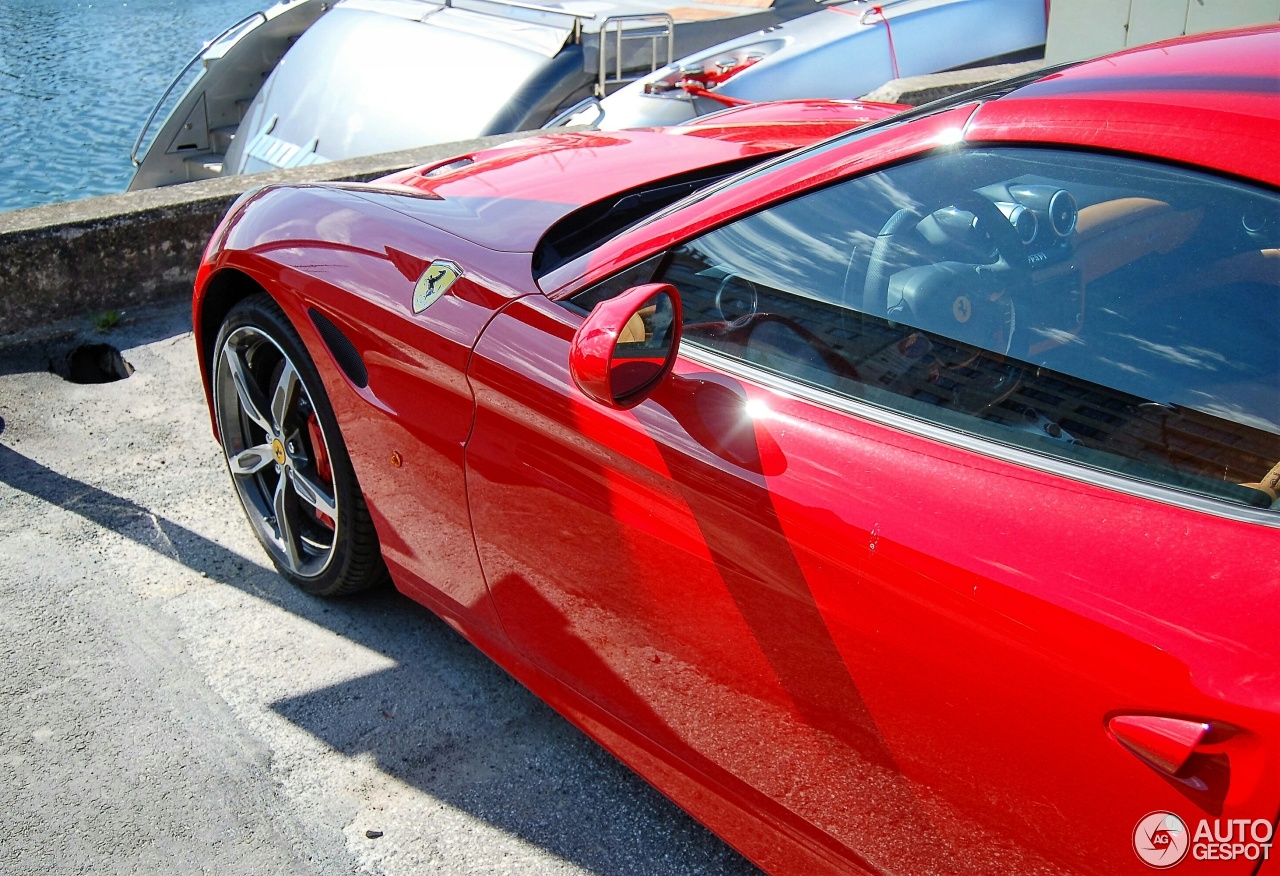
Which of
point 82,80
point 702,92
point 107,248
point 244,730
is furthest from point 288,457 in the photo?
point 82,80

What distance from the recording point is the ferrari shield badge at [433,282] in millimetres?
2363

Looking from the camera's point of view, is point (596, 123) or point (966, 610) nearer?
point (966, 610)

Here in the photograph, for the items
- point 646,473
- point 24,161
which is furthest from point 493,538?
point 24,161

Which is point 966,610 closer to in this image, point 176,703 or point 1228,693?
point 1228,693

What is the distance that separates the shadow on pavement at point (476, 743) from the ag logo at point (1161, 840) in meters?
1.08

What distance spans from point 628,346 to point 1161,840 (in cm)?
103

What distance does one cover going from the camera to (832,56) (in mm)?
6750

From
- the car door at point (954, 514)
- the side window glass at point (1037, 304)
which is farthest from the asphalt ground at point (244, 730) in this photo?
the side window glass at point (1037, 304)

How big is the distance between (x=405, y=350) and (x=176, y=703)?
42.6 inches

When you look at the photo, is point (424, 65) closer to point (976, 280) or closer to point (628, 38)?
point (628, 38)

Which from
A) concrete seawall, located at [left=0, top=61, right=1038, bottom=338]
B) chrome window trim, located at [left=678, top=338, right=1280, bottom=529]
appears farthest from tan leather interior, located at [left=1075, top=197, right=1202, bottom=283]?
concrete seawall, located at [left=0, top=61, right=1038, bottom=338]

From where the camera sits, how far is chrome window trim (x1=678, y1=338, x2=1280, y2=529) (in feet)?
4.56

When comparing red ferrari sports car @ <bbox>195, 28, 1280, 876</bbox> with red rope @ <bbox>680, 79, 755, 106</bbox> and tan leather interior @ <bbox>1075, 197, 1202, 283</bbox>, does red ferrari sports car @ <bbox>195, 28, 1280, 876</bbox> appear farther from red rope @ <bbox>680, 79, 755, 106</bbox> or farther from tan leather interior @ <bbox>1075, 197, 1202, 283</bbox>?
red rope @ <bbox>680, 79, 755, 106</bbox>

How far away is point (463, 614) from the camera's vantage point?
8.35ft
